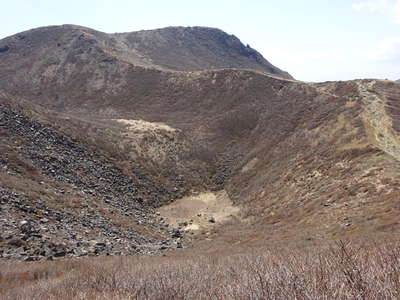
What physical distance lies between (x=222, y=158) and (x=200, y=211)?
14863 millimetres

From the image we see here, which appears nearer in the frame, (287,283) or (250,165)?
(287,283)

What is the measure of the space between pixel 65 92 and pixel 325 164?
7795 cm

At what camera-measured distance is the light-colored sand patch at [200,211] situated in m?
40.1

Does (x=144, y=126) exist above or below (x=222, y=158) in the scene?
above

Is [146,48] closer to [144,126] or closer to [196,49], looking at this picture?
[196,49]

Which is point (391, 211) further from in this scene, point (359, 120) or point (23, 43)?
point (23, 43)

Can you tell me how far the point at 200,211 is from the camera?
4403 centimetres

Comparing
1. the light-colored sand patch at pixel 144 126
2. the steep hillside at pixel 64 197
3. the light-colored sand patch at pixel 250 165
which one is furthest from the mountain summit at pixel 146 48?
the steep hillside at pixel 64 197

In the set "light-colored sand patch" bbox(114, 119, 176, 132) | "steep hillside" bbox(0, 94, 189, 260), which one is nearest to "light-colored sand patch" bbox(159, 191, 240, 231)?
"steep hillside" bbox(0, 94, 189, 260)

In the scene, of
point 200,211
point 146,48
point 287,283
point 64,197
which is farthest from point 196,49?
point 287,283

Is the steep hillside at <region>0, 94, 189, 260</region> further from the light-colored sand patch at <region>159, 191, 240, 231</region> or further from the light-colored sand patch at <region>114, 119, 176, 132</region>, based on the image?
the light-colored sand patch at <region>114, 119, 176, 132</region>

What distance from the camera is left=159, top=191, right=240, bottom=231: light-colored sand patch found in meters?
40.1

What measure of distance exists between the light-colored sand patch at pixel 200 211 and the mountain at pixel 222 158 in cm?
15

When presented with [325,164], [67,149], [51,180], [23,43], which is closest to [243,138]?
[325,164]
